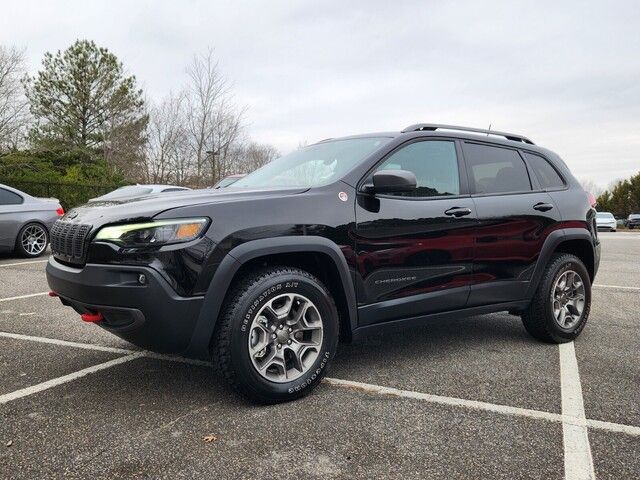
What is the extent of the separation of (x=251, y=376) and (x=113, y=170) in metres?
27.5

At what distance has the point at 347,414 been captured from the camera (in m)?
2.80

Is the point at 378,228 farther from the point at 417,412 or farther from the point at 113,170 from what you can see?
the point at 113,170

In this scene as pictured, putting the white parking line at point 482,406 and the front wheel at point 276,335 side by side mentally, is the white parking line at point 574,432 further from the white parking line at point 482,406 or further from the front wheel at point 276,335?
the front wheel at point 276,335

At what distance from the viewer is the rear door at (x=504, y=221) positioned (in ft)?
12.4

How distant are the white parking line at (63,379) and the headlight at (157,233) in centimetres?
114

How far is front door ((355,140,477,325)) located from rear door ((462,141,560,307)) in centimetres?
12

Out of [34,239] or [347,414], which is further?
[34,239]

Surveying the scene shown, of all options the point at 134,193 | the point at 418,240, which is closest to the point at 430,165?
the point at 418,240

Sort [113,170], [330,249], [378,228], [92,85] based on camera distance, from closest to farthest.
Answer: [330,249] → [378,228] → [113,170] → [92,85]

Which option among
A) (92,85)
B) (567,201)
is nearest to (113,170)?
(92,85)

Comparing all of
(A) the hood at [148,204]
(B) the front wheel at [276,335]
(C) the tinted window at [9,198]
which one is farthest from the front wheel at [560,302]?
(C) the tinted window at [9,198]

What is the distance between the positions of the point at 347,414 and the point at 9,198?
28.4 ft

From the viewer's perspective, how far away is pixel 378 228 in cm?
324

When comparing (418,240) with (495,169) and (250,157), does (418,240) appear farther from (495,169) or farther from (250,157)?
(250,157)
